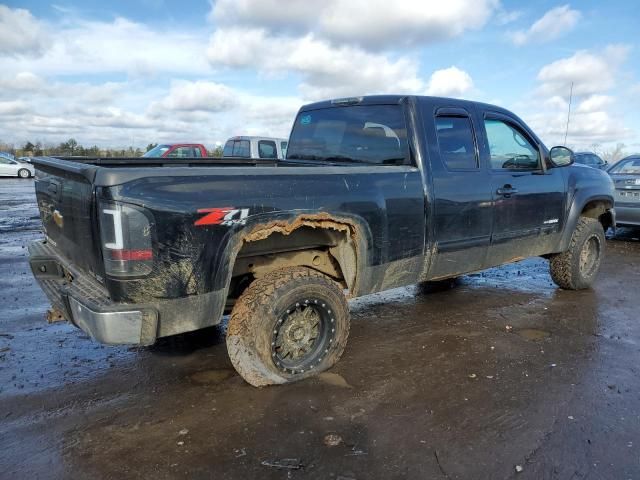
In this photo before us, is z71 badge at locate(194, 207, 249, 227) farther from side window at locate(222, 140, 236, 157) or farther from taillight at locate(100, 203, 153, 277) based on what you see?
side window at locate(222, 140, 236, 157)

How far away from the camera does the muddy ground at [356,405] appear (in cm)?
263

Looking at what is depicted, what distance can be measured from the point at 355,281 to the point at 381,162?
1105mm

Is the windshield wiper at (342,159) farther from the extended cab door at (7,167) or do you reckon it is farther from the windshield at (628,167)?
the extended cab door at (7,167)

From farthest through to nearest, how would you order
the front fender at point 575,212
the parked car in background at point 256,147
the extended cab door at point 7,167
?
1. the extended cab door at point 7,167
2. the parked car in background at point 256,147
3. the front fender at point 575,212

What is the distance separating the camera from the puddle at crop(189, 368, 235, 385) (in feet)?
11.7

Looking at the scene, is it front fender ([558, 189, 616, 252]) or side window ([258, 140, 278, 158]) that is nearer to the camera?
front fender ([558, 189, 616, 252])

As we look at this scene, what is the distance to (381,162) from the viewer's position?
166 inches

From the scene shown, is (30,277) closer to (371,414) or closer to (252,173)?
(252,173)

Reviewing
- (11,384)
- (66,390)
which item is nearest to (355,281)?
Result: (66,390)

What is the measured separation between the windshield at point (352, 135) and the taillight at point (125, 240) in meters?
2.20

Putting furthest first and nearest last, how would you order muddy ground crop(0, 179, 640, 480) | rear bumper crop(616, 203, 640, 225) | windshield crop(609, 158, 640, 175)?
windshield crop(609, 158, 640, 175) < rear bumper crop(616, 203, 640, 225) < muddy ground crop(0, 179, 640, 480)

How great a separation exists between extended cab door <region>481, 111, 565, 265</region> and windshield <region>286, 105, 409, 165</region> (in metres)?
0.95

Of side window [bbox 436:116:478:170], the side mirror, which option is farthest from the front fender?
side window [bbox 436:116:478:170]

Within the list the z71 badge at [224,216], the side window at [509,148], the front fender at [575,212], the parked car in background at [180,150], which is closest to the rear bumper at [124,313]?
the z71 badge at [224,216]
